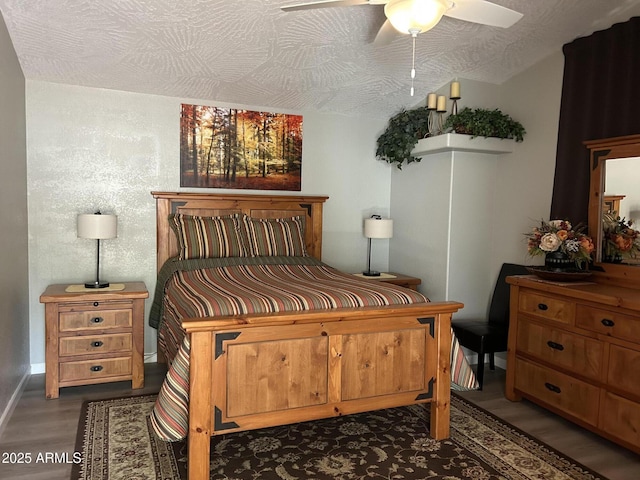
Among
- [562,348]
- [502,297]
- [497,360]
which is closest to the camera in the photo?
[562,348]

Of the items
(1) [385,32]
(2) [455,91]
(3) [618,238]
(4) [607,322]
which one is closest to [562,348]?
(4) [607,322]

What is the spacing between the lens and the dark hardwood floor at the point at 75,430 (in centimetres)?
245

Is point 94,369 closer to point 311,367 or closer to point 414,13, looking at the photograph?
point 311,367

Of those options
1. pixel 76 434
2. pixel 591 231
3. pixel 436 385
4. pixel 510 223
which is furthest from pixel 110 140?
pixel 591 231

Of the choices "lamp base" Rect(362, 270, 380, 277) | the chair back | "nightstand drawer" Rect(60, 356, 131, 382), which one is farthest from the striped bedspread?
the chair back

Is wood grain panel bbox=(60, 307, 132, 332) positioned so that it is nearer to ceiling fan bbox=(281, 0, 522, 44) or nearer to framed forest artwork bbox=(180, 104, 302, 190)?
framed forest artwork bbox=(180, 104, 302, 190)

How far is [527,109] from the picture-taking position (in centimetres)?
407

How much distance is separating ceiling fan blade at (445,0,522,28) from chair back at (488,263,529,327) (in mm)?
2202

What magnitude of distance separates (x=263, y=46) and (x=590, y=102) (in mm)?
2382

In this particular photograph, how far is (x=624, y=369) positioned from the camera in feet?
8.60

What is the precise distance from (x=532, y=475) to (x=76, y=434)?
2.49 metres

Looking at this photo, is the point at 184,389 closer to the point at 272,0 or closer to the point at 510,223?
the point at 272,0

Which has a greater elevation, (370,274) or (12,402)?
(370,274)

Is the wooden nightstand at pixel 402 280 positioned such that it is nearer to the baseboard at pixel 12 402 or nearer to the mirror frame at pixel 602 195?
the mirror frame at pixel 602 195
